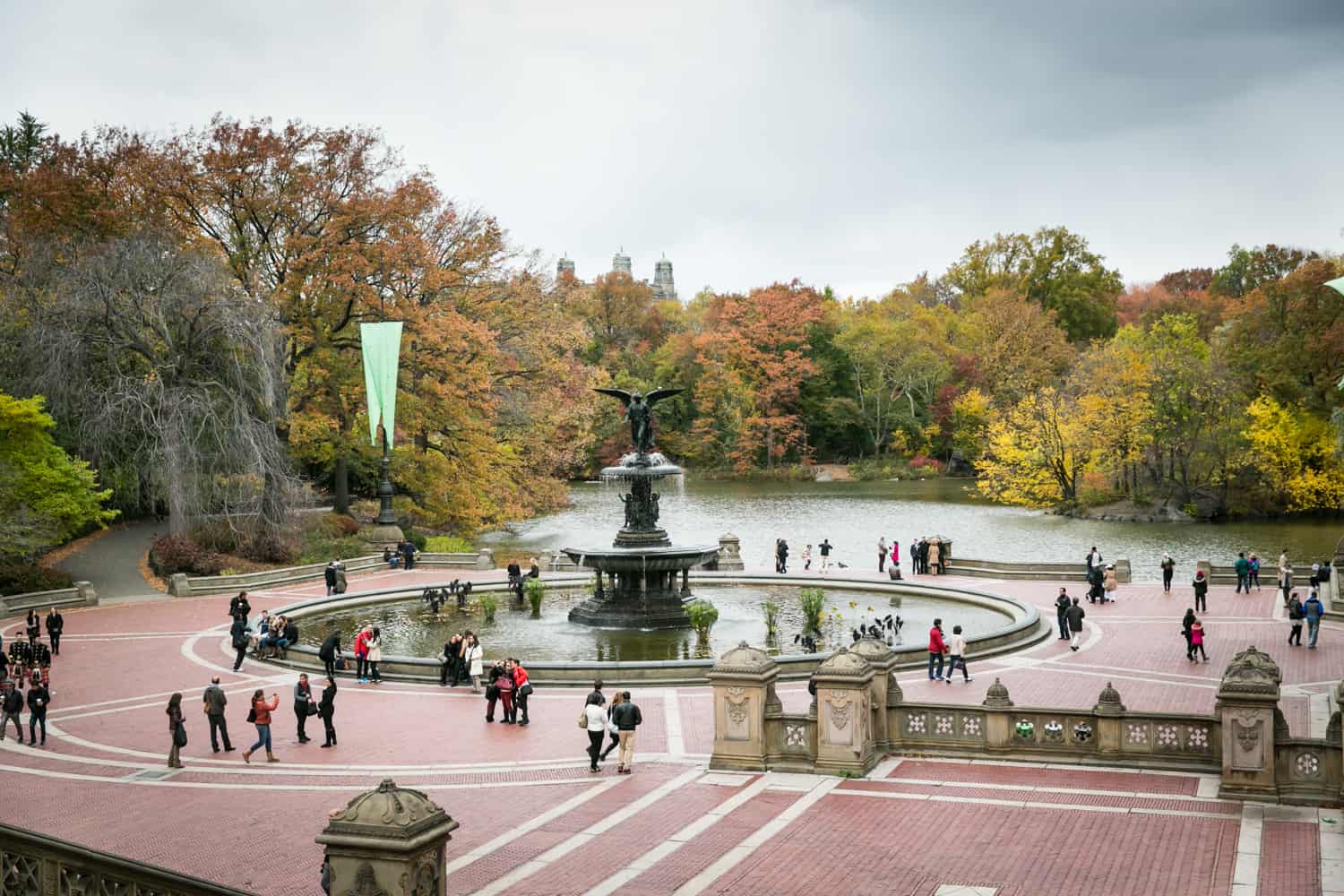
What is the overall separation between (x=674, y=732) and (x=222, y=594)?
23487 mm

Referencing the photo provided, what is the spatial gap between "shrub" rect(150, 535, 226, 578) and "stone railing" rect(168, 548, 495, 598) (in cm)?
80

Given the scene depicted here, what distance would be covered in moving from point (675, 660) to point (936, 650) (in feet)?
16.9

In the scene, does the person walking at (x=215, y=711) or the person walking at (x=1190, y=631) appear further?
the person walking at (x=1190, y=631)

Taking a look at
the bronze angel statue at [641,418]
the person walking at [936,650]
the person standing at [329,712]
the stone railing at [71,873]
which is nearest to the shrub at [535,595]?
the bronze angel statue at [641,418]

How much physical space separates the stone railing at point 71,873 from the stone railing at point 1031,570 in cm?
3414

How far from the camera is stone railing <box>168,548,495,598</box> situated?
38312mm

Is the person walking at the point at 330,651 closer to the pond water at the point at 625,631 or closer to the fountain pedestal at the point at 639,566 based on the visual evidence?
the pond water at the point at 625,631

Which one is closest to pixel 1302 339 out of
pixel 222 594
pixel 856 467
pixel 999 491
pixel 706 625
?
pixel 999 491

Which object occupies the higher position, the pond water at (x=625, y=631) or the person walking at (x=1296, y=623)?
the person walking at (x=1296, y=623)

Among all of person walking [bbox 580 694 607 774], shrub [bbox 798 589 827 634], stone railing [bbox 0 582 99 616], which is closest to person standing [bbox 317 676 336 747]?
person walking [bbox 580 694 607 774]

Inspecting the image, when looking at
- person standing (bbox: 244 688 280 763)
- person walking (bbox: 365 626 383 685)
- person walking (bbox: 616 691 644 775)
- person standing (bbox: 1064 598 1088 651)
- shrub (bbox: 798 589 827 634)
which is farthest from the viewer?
shrub (bbox: 798 589 827 634)

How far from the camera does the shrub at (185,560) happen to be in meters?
40.4

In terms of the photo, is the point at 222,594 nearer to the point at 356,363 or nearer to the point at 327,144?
the point at 356,363

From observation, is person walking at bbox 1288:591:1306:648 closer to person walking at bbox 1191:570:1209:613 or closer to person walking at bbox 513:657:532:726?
person walking at bbox 1191:570:1209:613
